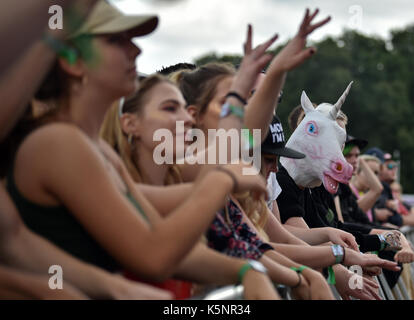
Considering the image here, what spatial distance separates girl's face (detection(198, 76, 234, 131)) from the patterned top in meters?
0.40

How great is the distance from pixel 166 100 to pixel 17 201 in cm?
108

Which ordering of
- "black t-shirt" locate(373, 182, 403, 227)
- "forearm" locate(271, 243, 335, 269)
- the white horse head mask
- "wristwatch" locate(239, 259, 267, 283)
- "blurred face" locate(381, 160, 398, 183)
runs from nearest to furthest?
1. "wristwatch" locate(239, 259, 267, 283)
2. "forearm" locate(271, 243, 335, 269)
3. the white horse head mask
4. "black t-shirt" locate(373, 182, 403, 227)
5. "blurred face" locate(381, 160, 398, 183)

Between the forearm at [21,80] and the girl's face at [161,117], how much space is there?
0.97m

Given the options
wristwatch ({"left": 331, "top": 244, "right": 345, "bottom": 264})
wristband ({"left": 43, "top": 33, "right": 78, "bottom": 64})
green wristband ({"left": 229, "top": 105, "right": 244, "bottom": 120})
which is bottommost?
wristwatch ({"left": 331, "top": 244, "right": 345, "bottom": 264})

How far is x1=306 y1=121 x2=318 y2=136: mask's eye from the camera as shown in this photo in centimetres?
514

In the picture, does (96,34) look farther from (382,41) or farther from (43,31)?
(382,41)

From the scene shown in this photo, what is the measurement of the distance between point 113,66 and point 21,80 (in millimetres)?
313

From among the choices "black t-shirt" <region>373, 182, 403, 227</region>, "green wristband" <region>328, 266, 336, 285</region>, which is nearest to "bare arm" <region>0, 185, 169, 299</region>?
"green wristband" <region>328, 266, 336, 285</region>

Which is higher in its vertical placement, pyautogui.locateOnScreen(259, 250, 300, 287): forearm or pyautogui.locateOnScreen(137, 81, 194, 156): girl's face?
pyautogui.locateOnScreen(137, 81, 194, 156): girl's face

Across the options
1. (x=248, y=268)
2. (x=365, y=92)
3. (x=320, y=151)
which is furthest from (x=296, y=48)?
(x=365, y=92)

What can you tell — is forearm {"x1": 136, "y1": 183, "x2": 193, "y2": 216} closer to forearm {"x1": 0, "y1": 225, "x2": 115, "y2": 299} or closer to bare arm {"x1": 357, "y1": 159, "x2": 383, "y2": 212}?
forearm {"x1": 0, "y1": 225, "x2": 115, "y2": 299}

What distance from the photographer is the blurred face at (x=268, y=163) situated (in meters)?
4.20

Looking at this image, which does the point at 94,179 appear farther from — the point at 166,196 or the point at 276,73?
the point at 276,73

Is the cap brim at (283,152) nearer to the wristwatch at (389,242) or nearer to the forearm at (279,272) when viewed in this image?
the forearm at (279,272)
